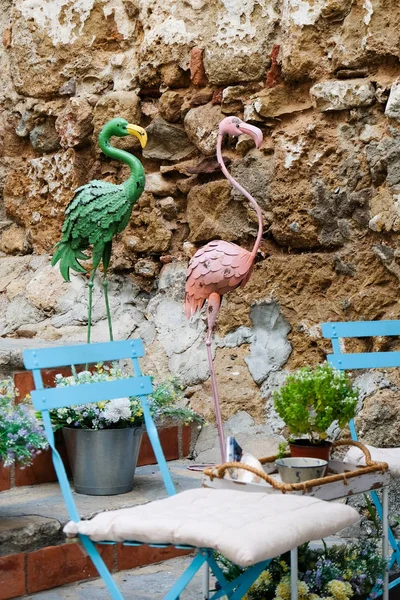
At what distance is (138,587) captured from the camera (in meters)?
2.90

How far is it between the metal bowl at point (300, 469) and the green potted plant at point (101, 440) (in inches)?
41.8

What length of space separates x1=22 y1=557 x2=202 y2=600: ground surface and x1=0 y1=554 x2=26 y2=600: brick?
56 mm

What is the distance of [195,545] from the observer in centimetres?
186

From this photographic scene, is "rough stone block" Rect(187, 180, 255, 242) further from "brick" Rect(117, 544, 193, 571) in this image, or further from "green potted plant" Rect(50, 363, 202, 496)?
"brick" Rect(117, 544, 193, 571)

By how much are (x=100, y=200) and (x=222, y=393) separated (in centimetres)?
120

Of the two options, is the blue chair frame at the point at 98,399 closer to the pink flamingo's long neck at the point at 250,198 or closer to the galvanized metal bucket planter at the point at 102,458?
the galvanized metal bucket planter at the point at 102,458

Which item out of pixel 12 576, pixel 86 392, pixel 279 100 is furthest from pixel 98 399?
pixel 279 100

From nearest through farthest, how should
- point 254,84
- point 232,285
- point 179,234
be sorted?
point 232,285, point 254,84, point 179,234

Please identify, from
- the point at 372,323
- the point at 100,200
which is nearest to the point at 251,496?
the point at 372,323

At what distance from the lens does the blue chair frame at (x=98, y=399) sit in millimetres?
2002

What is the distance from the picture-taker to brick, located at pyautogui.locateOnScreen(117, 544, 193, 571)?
3.08m

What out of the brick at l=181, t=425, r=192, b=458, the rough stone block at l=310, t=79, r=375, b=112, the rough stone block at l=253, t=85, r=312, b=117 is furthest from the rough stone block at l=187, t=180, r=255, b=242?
the brick at l=181, t=425, r=192, b=458

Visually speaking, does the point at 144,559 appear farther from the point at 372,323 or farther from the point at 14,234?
the point at 14,234

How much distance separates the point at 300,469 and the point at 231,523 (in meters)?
0.45
